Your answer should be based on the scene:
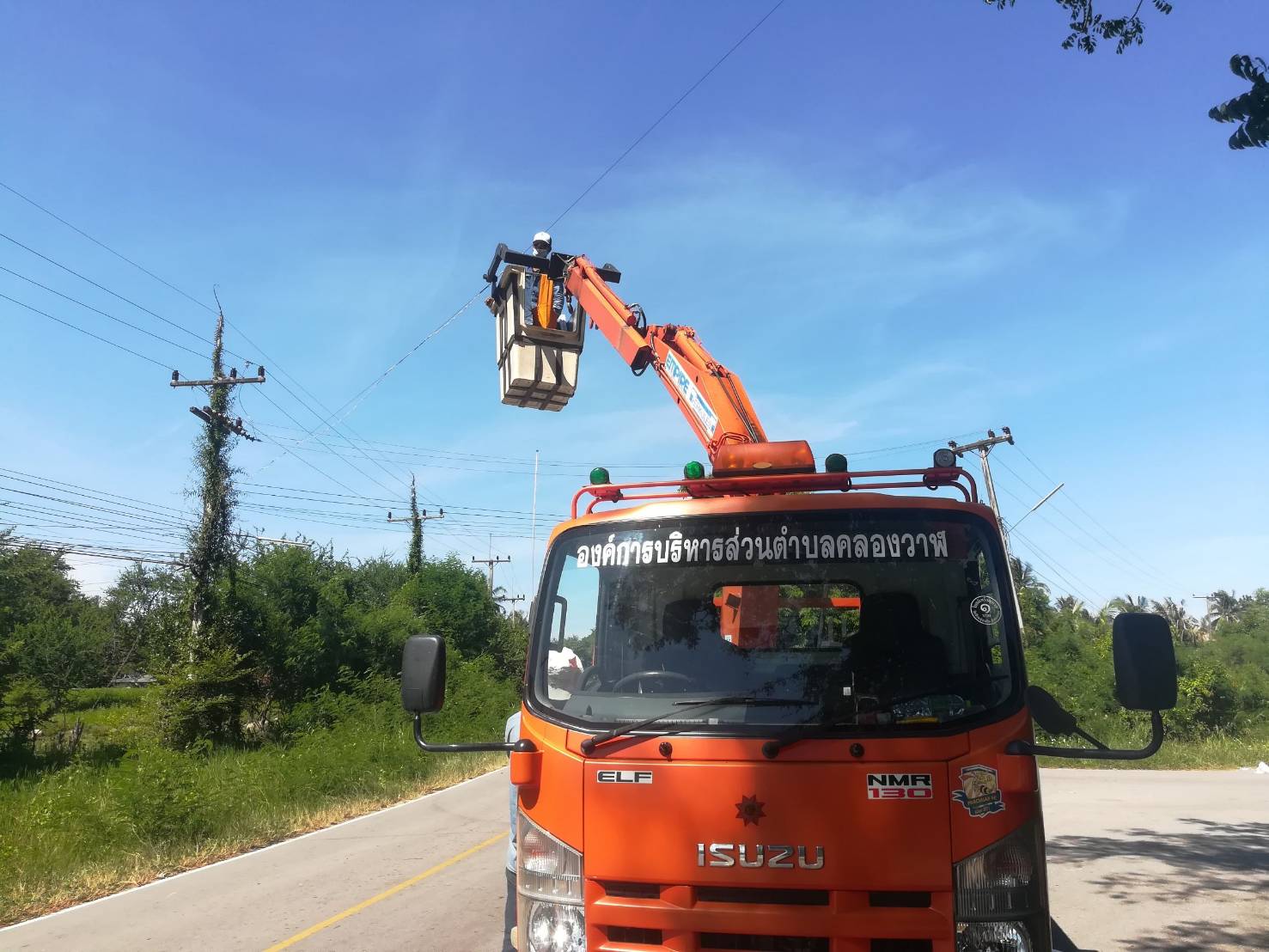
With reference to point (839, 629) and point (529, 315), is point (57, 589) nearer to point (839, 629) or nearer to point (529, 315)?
point (529, 315)

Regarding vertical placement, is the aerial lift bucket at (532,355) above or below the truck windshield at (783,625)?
above

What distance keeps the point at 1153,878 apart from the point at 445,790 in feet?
37.3

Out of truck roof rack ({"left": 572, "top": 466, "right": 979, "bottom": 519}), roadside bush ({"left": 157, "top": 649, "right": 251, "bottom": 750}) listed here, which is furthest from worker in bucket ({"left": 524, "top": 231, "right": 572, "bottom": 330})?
roadside bush ({"left": 157, "top": 649, "right": 251, "bottom": 750})

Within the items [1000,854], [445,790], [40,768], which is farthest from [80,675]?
[1000,854]

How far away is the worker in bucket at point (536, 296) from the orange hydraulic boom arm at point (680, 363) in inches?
9.6

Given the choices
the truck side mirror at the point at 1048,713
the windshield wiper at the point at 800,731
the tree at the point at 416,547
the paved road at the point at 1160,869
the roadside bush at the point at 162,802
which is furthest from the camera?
the tree at the point at 416,547

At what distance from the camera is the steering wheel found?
3592 millimetres

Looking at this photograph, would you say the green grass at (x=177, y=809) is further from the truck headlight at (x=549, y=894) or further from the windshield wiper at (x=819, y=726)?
the windshield wiper at (x=819, y=726)

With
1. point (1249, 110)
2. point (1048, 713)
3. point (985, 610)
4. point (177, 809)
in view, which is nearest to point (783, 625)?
point (985, 610)

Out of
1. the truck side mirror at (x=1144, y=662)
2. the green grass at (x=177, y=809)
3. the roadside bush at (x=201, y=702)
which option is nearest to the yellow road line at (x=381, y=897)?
the green grass at (x=177, y=809)

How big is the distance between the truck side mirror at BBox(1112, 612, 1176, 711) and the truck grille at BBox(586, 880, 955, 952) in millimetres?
1022

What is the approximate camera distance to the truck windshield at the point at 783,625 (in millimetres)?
3342

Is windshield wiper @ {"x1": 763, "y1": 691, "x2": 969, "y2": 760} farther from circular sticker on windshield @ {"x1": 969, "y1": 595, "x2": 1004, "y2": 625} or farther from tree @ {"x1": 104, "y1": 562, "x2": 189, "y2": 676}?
tree @ {"x1": 104, "y1": 562, "x2": 189, "y2": 676}

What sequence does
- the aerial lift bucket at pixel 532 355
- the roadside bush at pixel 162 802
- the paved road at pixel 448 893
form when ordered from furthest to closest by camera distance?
the roadside bush at pixel 162 802 → the aerial lift bucket at pixel 532 355 → the paved road at pixel 448 893
